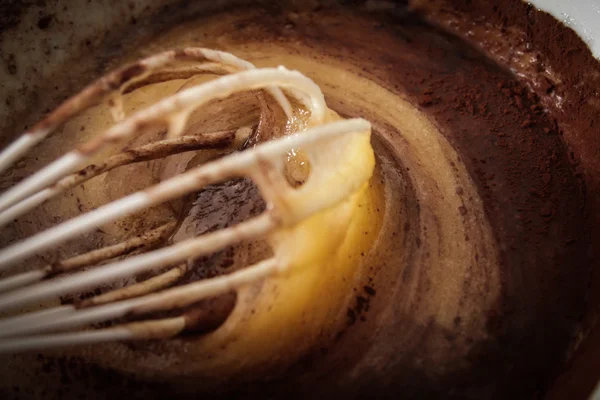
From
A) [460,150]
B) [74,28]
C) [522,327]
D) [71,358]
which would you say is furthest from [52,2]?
[522,327]

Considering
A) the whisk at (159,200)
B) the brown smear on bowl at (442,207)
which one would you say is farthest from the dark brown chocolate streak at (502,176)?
the whisk at (159,200)

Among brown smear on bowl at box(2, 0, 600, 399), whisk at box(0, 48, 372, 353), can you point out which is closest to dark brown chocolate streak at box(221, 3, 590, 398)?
brown smear on bowl at box(2, 0, 600, 399)

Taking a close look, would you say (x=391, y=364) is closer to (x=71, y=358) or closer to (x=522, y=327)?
(x=522, y=327)

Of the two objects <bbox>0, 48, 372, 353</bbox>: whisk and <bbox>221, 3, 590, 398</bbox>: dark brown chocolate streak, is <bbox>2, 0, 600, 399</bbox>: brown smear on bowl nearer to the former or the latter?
<bbox>221, 3, 590, 398</bbox>: dark brown chocolate streak

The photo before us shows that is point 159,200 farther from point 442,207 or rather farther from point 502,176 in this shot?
point 502,176

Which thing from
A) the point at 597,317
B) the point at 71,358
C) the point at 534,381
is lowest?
the point at 71,358

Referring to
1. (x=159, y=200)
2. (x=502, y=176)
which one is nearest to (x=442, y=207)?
(x=502, y=176)
